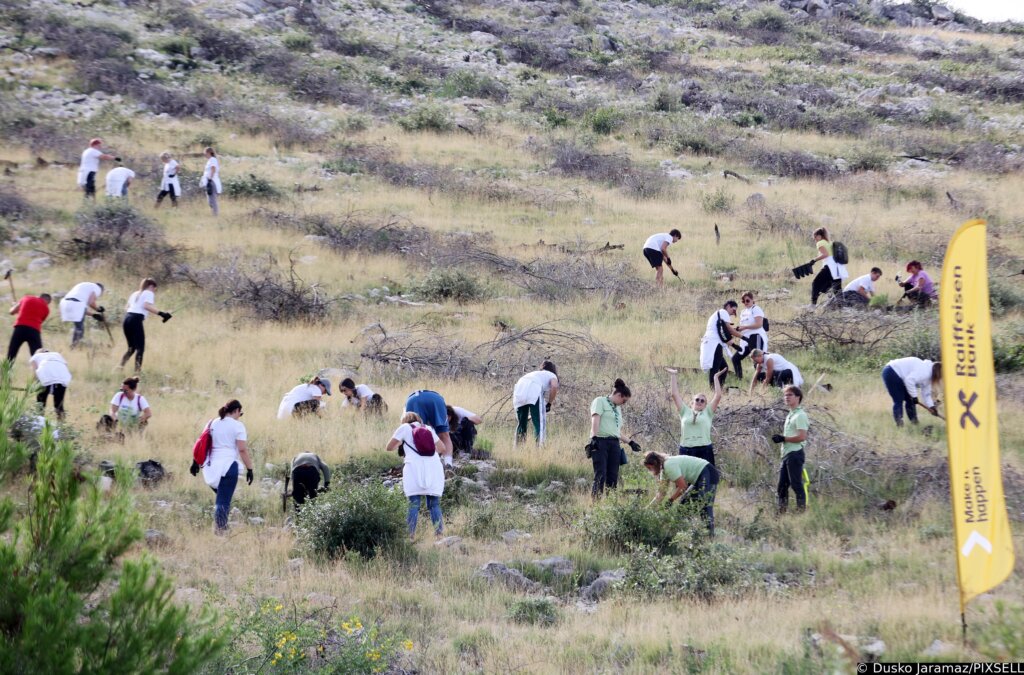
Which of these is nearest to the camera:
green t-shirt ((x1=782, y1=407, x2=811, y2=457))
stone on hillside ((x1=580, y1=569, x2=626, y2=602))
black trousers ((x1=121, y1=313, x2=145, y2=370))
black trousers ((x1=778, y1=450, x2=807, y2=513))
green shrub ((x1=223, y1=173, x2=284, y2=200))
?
stone on hillside ((x1=580, y1=569, x2=626, y2=602))

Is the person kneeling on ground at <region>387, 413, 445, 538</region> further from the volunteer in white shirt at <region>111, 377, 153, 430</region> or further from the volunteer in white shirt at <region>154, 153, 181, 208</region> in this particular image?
the volunteer in white shirt at <region>154, 153, 181, 208</region>

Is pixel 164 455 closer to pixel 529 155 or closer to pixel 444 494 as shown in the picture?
pixel 444 494

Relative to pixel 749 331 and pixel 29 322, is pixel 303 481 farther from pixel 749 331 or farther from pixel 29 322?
pixel 749 331

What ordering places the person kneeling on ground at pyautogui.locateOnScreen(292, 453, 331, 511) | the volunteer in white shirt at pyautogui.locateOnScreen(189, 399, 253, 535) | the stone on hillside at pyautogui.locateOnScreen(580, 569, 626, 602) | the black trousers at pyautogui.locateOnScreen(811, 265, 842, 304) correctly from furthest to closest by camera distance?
the black trousers at pyautogui.locateOnScreen(811, 265, 842, 304), the person kneeling on ground at pyautogui.locateOnScreen(292, 453, 331, 511), the volunteer in white shirt at pyautogui.locateOnScreen(189, 399, 253, 535), the stone on hillside at pyautogui.locateOnScreen(580, 569, 626, 602)

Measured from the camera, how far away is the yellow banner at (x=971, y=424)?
579 centimetres

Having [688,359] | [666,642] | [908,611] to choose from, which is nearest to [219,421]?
[666,642]

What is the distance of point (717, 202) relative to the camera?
2572 centimetres

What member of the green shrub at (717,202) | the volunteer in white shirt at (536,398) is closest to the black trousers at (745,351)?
the volunteer in white shirt at (536,398)

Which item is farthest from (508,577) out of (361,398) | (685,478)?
(361,398)

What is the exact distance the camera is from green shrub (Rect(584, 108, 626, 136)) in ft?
110

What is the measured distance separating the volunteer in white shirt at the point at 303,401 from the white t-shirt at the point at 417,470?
131 inches

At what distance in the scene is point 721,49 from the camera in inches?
1941

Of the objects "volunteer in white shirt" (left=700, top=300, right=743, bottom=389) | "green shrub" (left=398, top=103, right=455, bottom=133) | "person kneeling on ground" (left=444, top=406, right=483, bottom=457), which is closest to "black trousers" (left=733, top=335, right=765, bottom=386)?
"volunteer in white shirt" (left=700, top=300, right=743, bottom=389)

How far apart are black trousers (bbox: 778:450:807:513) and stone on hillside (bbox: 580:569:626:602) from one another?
2.70m
